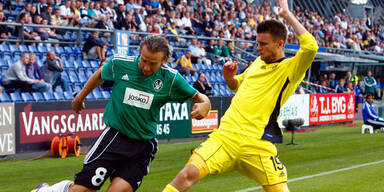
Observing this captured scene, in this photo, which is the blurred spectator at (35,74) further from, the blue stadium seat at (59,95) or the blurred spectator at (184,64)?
the blurred spectator at (184,64)

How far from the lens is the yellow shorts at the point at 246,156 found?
16.5 feet

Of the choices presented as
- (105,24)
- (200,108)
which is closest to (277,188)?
(200,108)

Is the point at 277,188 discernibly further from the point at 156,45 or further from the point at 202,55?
the point at 202,55

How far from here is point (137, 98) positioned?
17.3 ft

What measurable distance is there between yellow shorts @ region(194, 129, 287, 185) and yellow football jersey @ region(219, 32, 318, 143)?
94 millimetres

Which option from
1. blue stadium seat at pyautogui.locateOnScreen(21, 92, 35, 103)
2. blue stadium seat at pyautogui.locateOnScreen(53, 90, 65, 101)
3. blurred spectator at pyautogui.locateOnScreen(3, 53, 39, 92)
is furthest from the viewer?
blue stadium seat at pyautogui.locateOnScreen(53, 90, 65, 101)

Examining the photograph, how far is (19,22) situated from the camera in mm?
17062

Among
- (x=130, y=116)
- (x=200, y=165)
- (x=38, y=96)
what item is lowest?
(x=38, y=96)

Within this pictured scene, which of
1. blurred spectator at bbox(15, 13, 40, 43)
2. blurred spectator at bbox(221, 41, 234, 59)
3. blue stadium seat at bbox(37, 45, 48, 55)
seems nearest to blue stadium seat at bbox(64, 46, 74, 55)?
blue stadium seat at bbox(37, 45, 48, 55)

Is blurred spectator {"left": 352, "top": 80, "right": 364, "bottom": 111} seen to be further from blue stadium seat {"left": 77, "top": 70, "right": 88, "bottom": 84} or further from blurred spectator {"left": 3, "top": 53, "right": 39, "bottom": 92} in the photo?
blurred spectator {"left": 3, "top": 53, "right": 39, "bottom": 92}

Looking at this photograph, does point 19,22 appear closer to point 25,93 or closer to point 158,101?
point 25,93

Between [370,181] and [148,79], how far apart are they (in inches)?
219

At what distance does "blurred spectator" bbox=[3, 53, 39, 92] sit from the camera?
48.8ft

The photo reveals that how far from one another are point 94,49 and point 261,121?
1404 cm
